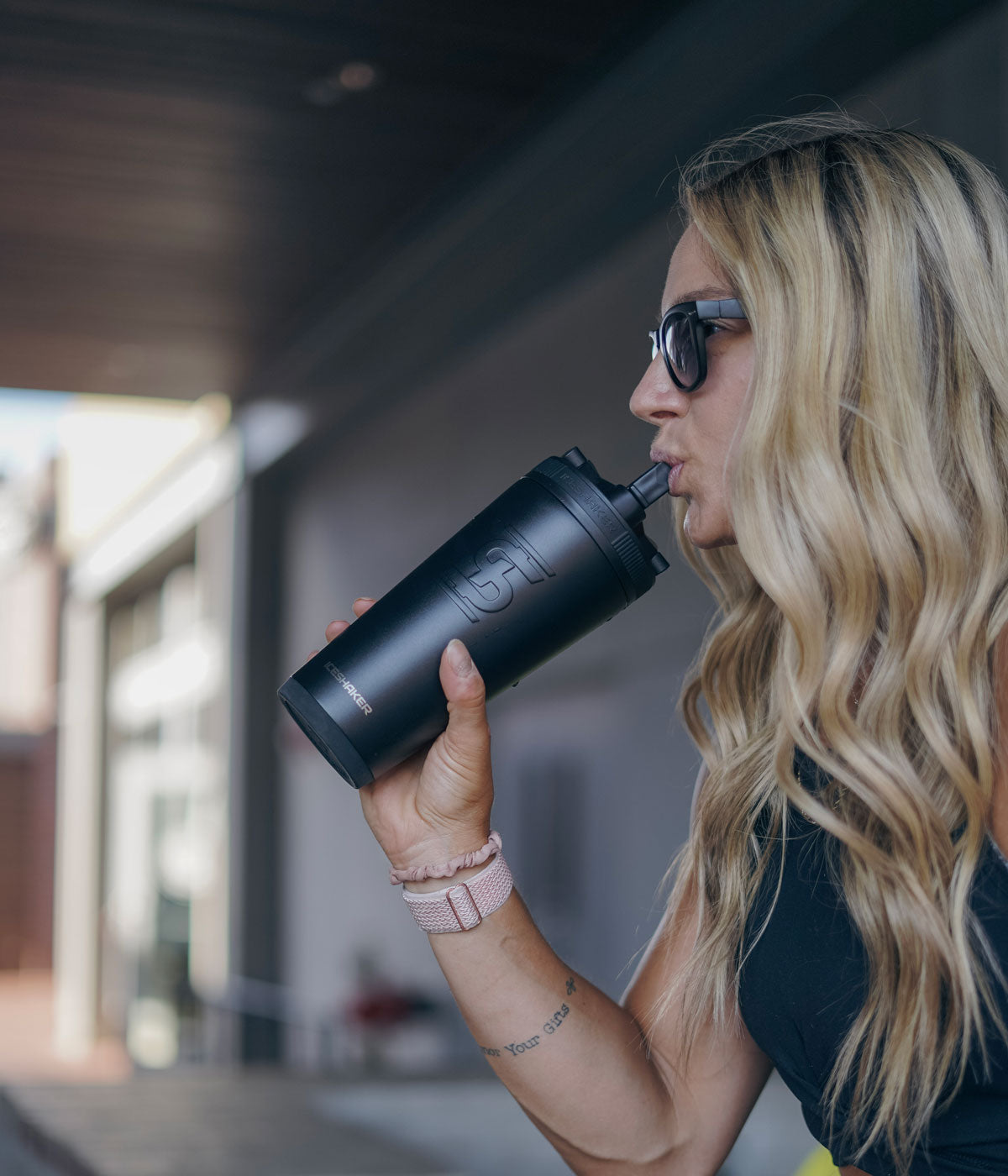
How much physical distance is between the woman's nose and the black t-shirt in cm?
31

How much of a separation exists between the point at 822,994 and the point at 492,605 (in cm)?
39

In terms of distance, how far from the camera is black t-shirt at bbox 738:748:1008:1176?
1009 mm

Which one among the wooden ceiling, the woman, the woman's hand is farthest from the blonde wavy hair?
the wooden ceiling

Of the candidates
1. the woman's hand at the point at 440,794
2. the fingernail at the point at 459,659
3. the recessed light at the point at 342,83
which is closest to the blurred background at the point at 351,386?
the recessed light at the point at 342,83

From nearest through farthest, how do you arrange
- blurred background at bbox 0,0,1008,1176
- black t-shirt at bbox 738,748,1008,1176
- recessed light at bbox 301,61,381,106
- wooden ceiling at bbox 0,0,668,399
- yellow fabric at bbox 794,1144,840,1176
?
black t-shirt at bbox 738,748,1008,1176 < yellow fabric at bbox 794,1144,840,1176 < blurred background at bbox 0,0,1008,1176 < wooden ceiling at bbox 0,0,668,399 < recessed light at bbox 301,61,381,106

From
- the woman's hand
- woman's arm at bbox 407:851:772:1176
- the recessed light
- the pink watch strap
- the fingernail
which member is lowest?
woman's arm at bbox 407:851:772:1176

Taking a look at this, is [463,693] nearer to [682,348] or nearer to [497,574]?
[497,574]

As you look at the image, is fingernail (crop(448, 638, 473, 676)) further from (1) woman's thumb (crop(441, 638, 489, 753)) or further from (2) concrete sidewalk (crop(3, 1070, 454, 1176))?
(2) concrete sidewalk (crop(3, 1070, 454, 1176))

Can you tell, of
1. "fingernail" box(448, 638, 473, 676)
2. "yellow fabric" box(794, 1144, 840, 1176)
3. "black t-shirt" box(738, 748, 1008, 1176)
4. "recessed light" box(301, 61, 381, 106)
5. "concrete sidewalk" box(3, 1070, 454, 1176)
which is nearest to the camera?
"black t-shirt" box(738, 748, 1008, 1176)

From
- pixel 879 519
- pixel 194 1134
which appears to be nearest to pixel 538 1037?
pixel 879 519

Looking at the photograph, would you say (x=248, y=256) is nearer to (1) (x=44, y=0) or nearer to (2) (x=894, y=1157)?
(1) (x=44, y=0)

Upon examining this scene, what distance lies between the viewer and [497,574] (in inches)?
45.1

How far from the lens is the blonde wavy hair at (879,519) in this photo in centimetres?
105

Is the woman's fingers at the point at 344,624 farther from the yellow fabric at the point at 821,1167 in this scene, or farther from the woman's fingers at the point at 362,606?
the yellow fabric at the point at 821,1167
